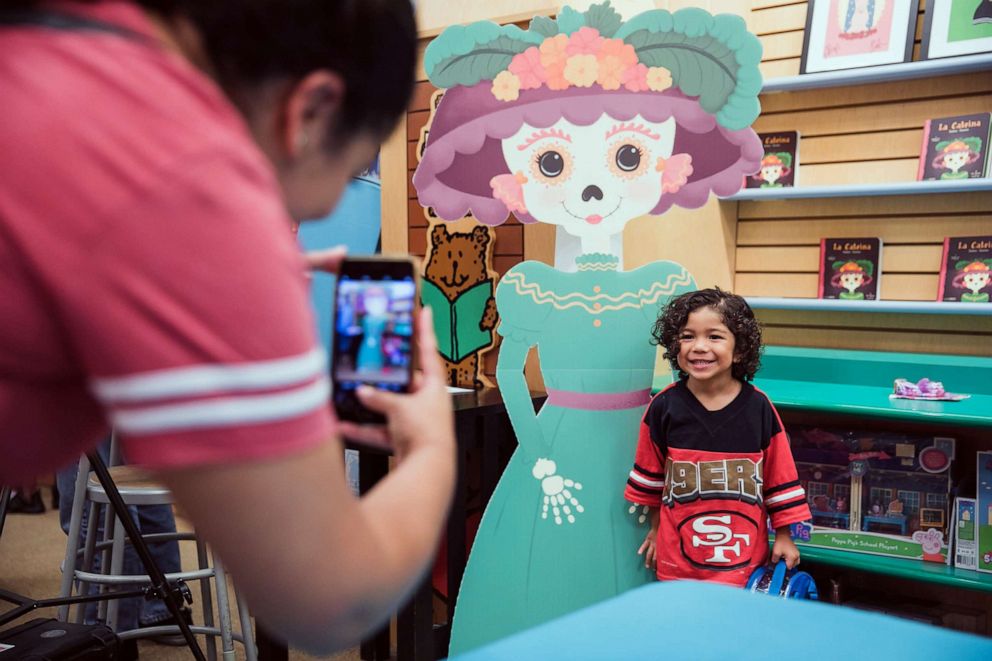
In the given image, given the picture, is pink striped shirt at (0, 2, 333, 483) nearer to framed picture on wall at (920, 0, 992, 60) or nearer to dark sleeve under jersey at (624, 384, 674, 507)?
dark sleeve under jersey at (624, 384, 674, 507)

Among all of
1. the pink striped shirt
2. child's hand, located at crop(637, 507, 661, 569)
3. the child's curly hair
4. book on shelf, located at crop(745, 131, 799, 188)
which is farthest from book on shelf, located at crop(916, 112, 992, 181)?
the pink striped shirt

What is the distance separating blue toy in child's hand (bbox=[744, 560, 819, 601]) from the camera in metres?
2.39

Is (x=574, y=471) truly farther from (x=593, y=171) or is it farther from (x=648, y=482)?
(x=593, y=171)

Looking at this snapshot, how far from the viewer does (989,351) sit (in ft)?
9.37

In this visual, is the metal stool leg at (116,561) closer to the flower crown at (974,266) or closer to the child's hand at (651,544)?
the child's hand at (651,544)

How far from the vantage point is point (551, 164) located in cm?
281

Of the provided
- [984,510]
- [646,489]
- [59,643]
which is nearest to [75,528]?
[59,643]

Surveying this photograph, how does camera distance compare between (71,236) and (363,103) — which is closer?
(71,236)

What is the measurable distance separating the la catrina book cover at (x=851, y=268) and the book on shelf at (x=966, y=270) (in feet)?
0.66

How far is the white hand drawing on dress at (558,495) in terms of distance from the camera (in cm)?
272

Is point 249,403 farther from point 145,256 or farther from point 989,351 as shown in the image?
point 989,351

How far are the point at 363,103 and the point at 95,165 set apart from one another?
18 cm

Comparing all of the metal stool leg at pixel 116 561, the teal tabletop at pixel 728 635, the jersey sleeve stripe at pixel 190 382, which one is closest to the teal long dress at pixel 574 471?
the metal stool leg at pixel 116 561

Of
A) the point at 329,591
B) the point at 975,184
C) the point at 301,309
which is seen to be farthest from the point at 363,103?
the point at 975,184
